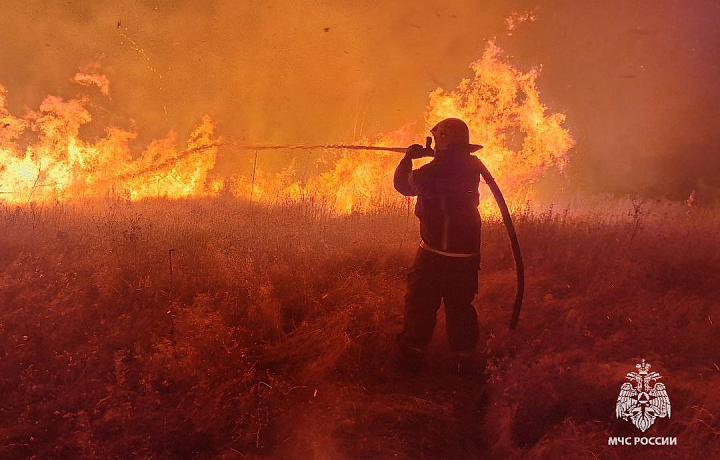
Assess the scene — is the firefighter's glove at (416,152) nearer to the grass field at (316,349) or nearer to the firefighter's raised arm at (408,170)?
the firefighter's raised arm at (408,170)

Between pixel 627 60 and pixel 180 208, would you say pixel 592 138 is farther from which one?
pixel 180 208

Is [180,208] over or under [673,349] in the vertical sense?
over

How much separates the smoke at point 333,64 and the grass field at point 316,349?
31.2ft

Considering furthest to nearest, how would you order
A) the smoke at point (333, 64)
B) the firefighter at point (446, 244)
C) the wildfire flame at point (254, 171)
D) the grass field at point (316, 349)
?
the smoke at point (333, 64) < the wildfire flame at point (254, 171) < the firefighter at point (446, 244) < the grass field at point (316, 349)

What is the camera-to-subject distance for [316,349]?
4.45 metres

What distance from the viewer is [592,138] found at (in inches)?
610

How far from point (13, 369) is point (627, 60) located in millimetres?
17376

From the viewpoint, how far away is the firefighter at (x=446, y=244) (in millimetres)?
4051

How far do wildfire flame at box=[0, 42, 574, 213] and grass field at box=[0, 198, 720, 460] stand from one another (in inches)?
177

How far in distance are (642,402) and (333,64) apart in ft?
46.5

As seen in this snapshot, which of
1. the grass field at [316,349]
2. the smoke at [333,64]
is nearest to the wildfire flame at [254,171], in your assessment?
the smoke at [333,64]

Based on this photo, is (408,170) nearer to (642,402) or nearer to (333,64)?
(642,402)

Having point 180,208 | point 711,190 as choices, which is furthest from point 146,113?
point 711,190

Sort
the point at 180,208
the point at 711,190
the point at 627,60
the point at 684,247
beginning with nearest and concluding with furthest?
the point at 684,247 < the point at 180,208 < the point at 711,190 < the point at 627,60
